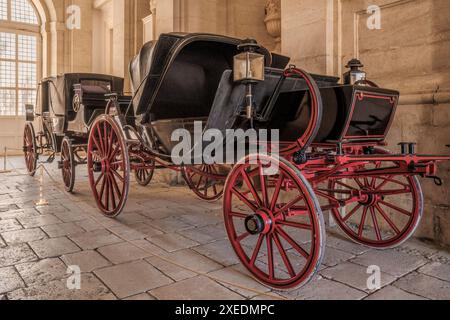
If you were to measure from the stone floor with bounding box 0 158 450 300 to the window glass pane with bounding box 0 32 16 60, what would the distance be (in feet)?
40.3

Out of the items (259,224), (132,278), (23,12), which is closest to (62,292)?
(132,278)

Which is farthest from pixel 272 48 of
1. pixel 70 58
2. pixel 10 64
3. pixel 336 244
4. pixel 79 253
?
pixel 10 64

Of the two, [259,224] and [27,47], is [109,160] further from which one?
[27,47]

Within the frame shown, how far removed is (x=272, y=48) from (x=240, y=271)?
286 inches

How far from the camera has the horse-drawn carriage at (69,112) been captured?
5859mm

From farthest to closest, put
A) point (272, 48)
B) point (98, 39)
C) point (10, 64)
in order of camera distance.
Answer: point (98, 39) < point (10, 64) < point (272, 48)

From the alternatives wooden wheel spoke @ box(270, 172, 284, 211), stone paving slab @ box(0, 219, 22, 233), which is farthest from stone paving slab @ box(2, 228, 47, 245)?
wooden wheel spoke @ box(270, 172, 284, 211)

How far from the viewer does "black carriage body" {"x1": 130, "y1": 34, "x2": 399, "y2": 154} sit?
267 centimetres

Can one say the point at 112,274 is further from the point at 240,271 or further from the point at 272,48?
the point at 272,48

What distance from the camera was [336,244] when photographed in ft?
11.3

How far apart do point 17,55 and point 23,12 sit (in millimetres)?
1683

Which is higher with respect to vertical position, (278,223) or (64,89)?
(64,89)

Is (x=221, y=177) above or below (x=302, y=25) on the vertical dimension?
below

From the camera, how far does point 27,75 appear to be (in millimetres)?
15094
